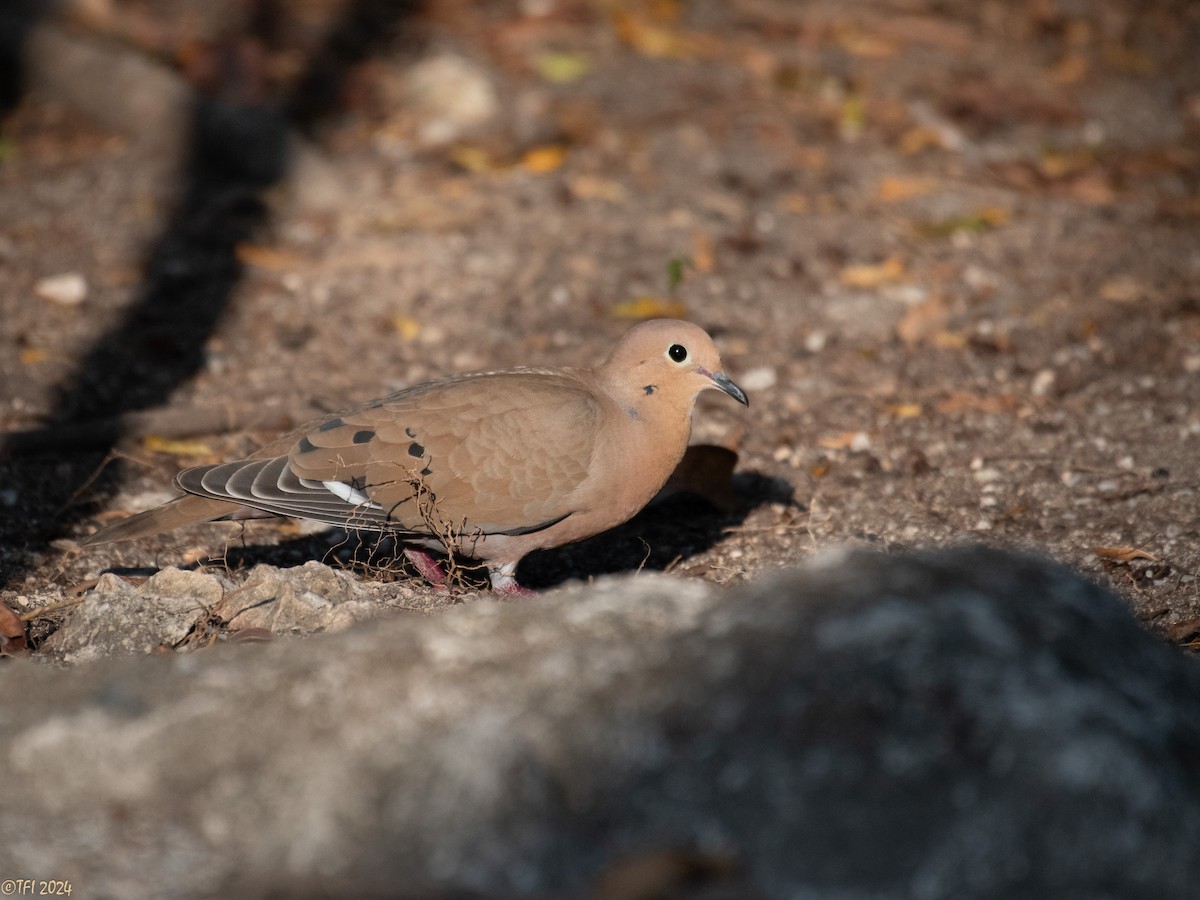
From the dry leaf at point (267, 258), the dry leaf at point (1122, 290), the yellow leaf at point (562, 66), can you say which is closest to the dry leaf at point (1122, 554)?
the dry leaf at point (1122, 290)

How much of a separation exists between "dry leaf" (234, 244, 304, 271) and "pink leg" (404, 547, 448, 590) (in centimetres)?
274

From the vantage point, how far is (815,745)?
2146 mm

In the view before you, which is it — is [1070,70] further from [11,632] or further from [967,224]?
[11,632]

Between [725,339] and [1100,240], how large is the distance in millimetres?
2158

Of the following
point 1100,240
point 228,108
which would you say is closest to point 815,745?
point 1100,240

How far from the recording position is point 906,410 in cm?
543

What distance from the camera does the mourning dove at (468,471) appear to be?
3.96m

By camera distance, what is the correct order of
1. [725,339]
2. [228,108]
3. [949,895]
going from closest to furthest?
[949,895], [725,339], [228,108]

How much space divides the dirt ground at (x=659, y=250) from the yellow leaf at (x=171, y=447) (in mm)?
12

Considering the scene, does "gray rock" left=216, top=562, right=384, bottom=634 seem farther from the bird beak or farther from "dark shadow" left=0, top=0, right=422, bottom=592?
the bird beak

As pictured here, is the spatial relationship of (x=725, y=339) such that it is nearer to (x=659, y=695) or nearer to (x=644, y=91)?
(x=644, y=91)

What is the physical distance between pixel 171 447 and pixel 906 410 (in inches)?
119

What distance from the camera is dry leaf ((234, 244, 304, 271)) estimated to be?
655 cm

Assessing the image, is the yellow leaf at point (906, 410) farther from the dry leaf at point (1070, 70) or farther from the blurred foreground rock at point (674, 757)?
the dry leaf at point (1070, 70)
